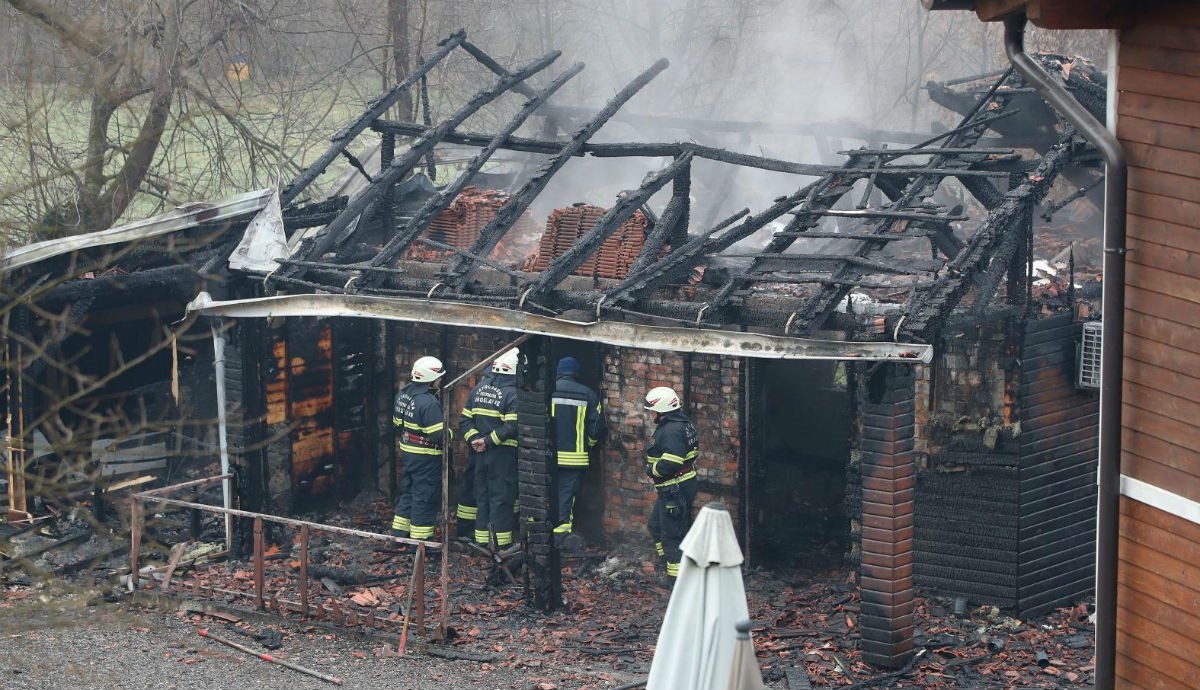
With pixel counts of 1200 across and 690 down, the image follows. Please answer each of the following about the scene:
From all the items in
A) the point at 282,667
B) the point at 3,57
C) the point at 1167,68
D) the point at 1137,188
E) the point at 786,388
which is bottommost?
the point at 282,667

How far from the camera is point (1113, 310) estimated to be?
593cm

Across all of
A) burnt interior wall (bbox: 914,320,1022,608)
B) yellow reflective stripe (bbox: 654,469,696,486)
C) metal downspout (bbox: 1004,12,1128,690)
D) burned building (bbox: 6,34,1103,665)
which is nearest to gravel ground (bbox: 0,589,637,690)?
burned building (bbox: 6,34,1103,665)

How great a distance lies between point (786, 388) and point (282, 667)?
4995 millimetres

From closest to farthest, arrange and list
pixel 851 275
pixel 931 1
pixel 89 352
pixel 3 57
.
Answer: pixel 931 1 → pixel 851 275 → pixel 89 352 → pixel 3 57

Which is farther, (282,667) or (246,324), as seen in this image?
(246,324)

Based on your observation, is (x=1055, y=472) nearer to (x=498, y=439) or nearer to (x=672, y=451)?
(x=672, y=451)

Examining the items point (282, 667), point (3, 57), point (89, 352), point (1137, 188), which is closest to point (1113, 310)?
point (1137, 188)

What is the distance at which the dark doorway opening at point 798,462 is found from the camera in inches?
443

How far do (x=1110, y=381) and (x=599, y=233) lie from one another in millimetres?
5040

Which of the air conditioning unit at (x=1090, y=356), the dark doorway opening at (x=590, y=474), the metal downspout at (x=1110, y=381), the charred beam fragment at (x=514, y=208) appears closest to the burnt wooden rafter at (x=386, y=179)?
the charred beam fragment at (x=514, y=208)

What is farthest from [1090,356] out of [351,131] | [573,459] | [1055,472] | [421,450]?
[351,131]

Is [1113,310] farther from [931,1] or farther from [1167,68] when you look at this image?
[931,1]

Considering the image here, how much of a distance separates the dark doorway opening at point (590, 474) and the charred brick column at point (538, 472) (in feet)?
5.33

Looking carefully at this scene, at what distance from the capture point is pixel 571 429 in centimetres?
1142
